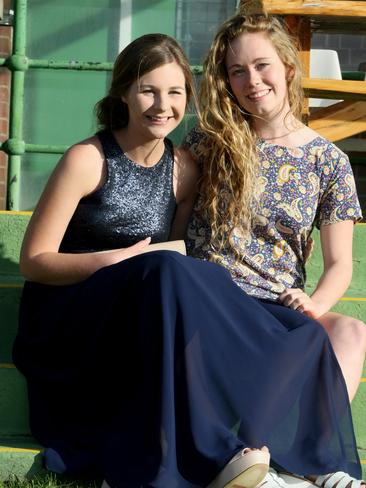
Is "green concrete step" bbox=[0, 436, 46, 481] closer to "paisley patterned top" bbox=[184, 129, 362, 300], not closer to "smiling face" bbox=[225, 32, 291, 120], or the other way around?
"paisley patterned top" bbox=[184, 129, 362, 300]

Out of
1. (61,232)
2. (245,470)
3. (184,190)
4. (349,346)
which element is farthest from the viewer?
(184,190)

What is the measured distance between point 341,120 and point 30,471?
2081 mm

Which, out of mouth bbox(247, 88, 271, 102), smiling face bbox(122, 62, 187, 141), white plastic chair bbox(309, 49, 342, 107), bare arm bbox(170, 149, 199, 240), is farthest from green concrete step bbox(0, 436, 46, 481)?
white plastic chair bbox(309, 49, 342, 107)

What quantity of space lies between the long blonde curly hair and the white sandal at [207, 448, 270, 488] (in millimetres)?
719

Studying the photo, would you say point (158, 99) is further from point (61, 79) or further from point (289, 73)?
point (61, 79)

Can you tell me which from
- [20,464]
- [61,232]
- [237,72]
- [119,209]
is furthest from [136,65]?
[20,464]

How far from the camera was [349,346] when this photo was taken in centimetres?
265

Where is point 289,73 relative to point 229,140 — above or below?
above

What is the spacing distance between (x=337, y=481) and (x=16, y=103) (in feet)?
7.14

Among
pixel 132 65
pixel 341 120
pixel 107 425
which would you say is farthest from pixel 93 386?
pixel 341 120

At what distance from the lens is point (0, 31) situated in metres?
5.47

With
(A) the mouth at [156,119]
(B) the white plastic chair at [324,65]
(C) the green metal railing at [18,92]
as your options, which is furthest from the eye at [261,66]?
(B) the white plastic chair at [324,65]

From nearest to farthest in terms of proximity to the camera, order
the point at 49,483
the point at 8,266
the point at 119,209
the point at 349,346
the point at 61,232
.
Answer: the point at 49,483
the point at 349,346
the point at 61,232
the point at 119,209
the point at 8,266

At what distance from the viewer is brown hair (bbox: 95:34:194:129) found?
2801mm
